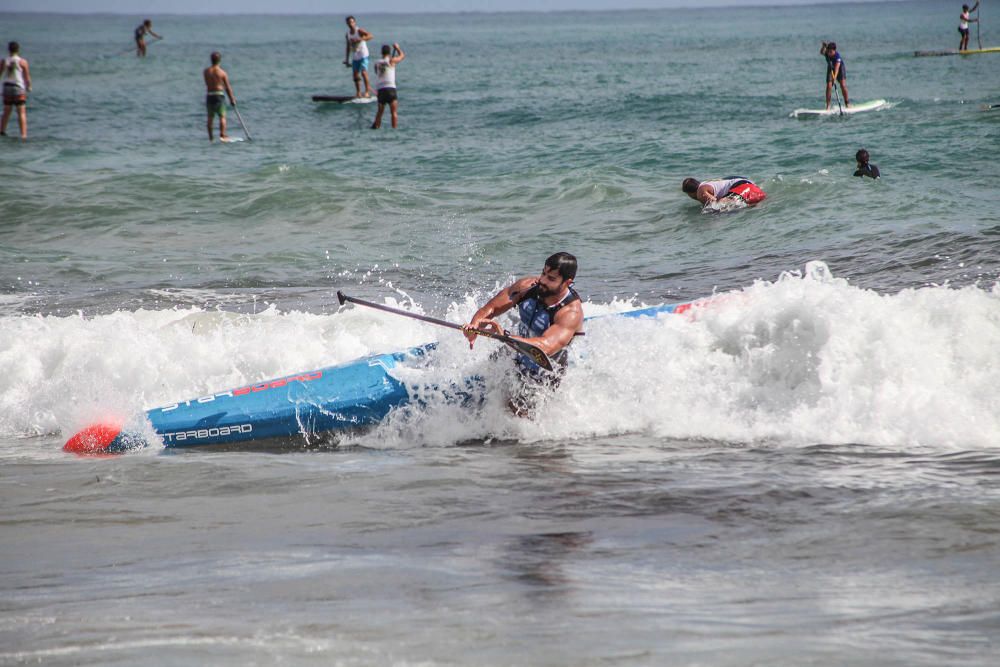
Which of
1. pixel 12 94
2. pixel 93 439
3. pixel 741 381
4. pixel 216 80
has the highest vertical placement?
pixel 216 80

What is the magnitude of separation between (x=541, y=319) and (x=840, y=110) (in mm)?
15385

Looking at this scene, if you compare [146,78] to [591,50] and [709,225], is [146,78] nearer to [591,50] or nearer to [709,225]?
[591,50]

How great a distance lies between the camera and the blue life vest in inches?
235

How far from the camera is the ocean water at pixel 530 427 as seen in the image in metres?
3.10

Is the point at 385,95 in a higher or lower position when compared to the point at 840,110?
higher

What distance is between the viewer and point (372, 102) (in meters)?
24.1

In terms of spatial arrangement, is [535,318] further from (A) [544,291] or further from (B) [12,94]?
(B) [12,94]

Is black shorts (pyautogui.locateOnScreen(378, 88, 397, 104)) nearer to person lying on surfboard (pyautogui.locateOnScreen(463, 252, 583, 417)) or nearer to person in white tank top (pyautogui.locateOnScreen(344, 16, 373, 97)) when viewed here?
person in white tank top (pyautogui.locateOnScreen(344, 16, 373, 97))

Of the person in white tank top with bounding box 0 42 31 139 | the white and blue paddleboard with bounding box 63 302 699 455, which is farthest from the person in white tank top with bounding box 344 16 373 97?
the white and blue paddleboard with bounding box 63 302 699 455

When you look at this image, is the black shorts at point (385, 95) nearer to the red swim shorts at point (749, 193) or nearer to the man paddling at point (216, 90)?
the man paddling at point (216, 90)

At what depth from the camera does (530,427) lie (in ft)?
19.9

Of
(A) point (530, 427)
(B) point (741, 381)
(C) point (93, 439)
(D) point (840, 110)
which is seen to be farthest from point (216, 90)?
(B) point (741, 381)

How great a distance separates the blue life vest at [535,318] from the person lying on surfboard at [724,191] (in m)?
6.50

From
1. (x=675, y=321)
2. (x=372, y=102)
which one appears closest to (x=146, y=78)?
(x=372, y=102)
